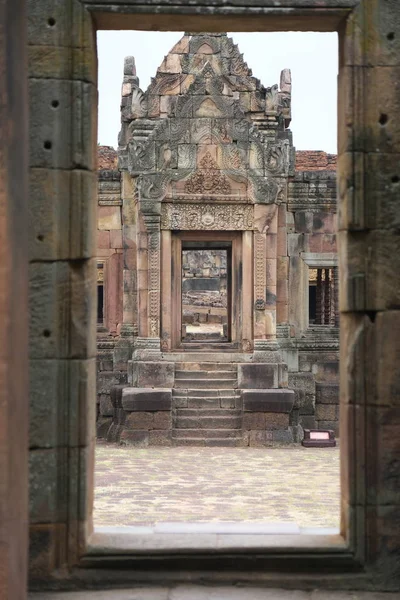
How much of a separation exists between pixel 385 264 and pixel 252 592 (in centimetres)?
188

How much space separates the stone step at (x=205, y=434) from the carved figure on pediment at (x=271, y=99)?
239 inches

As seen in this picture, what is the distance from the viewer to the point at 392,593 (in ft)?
14.4

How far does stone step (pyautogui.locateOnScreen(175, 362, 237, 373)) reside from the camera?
1392cm

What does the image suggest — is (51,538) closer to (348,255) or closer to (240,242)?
(348,255)

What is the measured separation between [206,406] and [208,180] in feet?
12.6

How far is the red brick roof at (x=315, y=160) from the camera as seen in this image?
18766 mm

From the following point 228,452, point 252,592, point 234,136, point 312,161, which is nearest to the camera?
point 252,592

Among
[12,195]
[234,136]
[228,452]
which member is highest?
[234,136]

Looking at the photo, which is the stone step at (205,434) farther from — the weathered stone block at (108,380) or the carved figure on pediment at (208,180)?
the carved figure on pediment at (208,180)

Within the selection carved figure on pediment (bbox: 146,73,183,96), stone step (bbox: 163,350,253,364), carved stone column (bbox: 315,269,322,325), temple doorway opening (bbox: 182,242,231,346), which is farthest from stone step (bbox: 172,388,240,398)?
temple doorway opening (bbox: 182,242,231,346)

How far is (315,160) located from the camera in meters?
18.9

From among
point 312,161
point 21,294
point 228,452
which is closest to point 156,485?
point 228,452

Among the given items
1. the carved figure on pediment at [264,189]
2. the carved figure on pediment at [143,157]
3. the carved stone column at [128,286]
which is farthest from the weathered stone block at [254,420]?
the carved figure on pediment at [143,157]

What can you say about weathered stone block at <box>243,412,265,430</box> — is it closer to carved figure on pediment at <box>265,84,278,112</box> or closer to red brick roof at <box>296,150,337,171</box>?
carved figure on pediment at <box>265,84,278,112</box>
